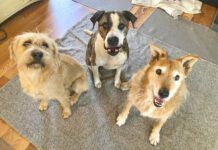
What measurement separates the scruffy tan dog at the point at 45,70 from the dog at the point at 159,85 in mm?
602

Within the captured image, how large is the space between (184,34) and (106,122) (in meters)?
1.79

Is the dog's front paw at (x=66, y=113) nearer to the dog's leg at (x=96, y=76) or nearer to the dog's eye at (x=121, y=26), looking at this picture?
the dog's leg at (x=96, y=76)

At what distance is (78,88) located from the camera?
273 cm

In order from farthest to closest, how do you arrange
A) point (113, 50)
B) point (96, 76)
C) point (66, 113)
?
point (96, 76)
point (66, 113)
point (113, 50)

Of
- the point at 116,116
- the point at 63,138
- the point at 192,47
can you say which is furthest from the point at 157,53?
the point at 192,47

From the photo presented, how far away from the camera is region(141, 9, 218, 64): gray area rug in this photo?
A: 11.6ft

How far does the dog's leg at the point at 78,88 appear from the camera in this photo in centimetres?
269

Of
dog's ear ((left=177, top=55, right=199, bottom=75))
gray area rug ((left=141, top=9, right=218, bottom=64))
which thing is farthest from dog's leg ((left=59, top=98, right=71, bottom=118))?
gray area rug ((left=141, top=9, right=218, bottom=64))

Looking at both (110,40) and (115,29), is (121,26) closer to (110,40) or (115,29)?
A: (115,29)

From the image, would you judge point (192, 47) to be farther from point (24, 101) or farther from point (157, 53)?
point (24, 101)

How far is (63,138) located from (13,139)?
51 cm

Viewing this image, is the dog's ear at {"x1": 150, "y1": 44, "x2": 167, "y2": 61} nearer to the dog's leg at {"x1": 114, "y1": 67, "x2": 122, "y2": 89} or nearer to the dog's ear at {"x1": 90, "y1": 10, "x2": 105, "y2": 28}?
the dog's ear at {"x1": 90, "y1": 10, "x2": 105, "y2": 28}

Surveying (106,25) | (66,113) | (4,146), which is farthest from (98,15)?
(4,146)

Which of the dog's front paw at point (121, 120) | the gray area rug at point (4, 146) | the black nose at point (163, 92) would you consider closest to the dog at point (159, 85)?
the black nose at point (163, 92)
